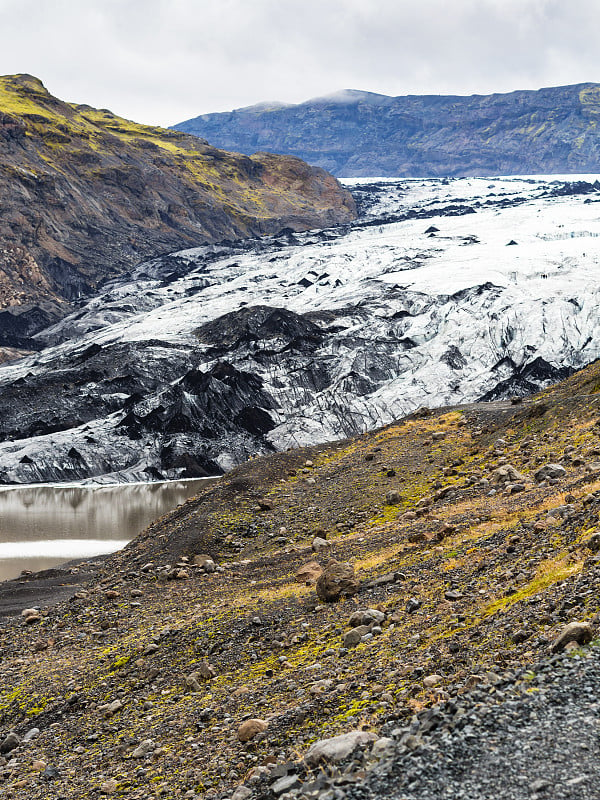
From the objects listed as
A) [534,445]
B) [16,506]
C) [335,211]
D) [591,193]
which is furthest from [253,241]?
[534,445]

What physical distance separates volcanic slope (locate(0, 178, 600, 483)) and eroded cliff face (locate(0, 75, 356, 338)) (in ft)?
43.5

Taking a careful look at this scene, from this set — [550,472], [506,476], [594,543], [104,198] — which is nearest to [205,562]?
[506,476]

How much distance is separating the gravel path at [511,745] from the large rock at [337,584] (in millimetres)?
6125

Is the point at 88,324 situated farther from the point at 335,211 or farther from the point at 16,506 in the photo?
the point at 335,211

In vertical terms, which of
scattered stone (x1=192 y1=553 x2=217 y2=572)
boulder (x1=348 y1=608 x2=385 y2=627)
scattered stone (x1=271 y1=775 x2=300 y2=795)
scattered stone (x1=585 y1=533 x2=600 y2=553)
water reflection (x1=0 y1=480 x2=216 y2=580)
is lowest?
water reflection (x1=0 y1=480 x2=216 y2=580)

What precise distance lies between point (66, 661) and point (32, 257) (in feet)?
320

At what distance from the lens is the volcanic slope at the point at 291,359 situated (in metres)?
55.9

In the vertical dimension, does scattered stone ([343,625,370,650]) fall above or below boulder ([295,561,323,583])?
above

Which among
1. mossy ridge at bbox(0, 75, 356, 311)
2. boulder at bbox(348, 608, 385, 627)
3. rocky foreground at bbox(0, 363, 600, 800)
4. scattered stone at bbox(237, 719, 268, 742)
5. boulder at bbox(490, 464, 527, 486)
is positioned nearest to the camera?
rocky foreground at bbox(0, 363, 600, 800)

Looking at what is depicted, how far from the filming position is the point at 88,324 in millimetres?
93938

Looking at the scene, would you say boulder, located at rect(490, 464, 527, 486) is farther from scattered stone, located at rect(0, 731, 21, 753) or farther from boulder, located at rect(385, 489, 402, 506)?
scattered stone, located at rect(0, 731, 21, 753)

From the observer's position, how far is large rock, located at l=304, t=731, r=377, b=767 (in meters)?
6.67

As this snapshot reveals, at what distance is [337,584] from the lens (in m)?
12.9

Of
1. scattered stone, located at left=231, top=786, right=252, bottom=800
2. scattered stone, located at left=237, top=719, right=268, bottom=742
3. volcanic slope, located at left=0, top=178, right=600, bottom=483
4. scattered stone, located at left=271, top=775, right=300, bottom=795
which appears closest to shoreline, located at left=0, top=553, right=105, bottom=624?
scattered stone, located at left=237, top=719, right=268, bottom=742
